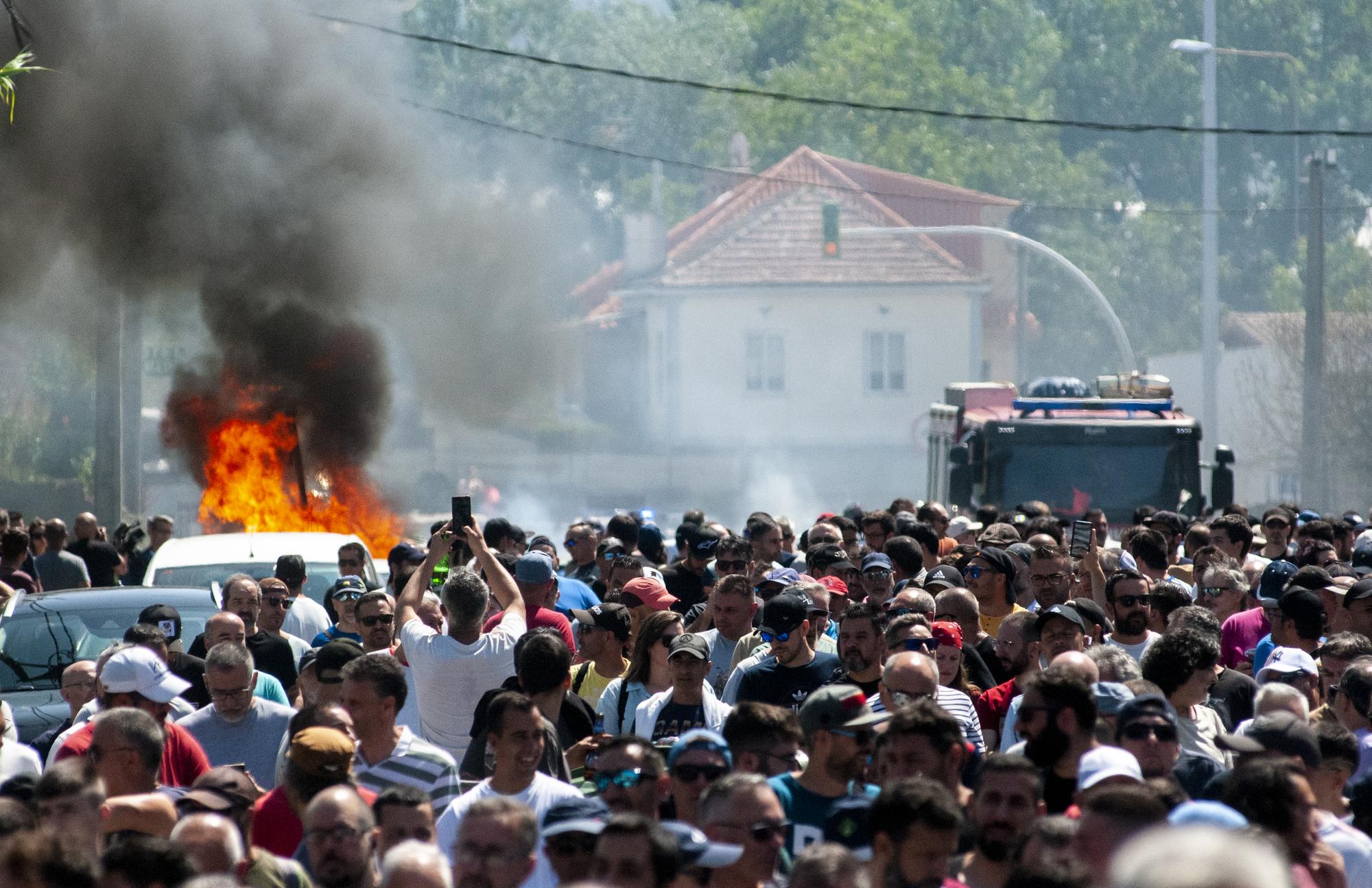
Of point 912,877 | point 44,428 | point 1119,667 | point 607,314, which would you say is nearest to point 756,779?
point 912,877

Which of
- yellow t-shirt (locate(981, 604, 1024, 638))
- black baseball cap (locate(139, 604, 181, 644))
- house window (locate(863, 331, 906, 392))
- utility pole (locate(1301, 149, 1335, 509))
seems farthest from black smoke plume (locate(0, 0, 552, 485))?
house window (locate(863, 331, 906, 392))

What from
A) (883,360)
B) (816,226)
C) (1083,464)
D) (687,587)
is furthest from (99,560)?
(816,226)

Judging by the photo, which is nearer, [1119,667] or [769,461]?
[1119,667]

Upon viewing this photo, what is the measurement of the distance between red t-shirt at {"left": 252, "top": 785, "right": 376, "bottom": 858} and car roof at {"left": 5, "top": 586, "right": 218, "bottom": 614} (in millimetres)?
4715

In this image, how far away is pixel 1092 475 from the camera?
1789cm

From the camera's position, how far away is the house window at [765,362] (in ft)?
156

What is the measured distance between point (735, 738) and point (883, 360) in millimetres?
42507

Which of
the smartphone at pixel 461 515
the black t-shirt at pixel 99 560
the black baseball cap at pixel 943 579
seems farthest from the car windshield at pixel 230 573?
the black baseball cap at pixel 943 579

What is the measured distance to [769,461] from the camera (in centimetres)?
4703

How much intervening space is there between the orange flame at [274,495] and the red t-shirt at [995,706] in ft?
34.6

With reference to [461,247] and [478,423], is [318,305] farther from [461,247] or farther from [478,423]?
[478,423]

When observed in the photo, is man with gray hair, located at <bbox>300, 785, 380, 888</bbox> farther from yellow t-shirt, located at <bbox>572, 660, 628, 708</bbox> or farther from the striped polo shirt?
yellow t-shirt, located at <bbox>572, 660, 628, 708</bbox>

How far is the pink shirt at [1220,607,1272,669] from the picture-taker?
861cm

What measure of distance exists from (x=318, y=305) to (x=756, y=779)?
15.7m
